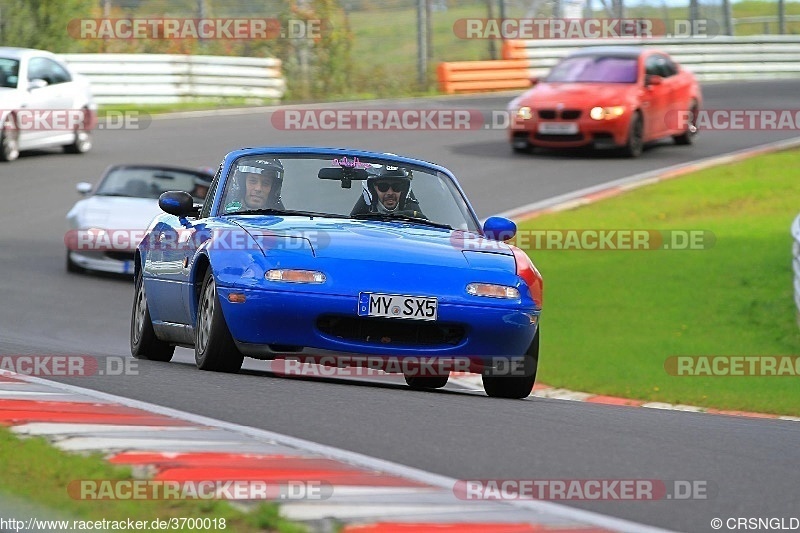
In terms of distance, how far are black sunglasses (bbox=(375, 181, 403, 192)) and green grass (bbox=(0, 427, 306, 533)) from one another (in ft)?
12.5

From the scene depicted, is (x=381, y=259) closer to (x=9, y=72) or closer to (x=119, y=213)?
(x=119, y=213)

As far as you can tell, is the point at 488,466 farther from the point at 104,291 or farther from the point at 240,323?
the point at 104,291

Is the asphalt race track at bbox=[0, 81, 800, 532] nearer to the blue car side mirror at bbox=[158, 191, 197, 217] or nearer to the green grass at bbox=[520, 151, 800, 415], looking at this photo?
the blue car side mirror at bbox=[158, 191, 197, 217]

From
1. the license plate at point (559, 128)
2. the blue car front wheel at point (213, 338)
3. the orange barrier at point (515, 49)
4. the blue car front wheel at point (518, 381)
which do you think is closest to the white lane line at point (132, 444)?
the blue car front wheel at point (213, 338)

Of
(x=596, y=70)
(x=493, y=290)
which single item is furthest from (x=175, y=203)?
(x=596, y=70)

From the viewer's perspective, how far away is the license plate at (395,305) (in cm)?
816

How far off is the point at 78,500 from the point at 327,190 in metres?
4.56

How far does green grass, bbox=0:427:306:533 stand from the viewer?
465 cm

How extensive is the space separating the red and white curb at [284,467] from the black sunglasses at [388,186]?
9.16 ft

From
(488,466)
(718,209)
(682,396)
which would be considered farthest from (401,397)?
(718,209)

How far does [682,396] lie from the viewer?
11.5 meters

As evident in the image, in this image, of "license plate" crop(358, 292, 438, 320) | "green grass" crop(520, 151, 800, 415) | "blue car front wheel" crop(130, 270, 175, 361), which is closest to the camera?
"license plate" crop(358, 292, 438, 320)

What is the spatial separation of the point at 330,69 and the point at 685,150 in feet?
34.5

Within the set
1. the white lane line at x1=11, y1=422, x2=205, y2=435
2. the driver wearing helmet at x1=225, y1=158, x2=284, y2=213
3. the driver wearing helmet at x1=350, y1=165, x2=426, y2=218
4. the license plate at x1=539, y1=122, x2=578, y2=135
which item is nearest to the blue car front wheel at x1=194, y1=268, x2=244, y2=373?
the driver wearing helmet at x1=225, y1=158, x2=284, y2=213
